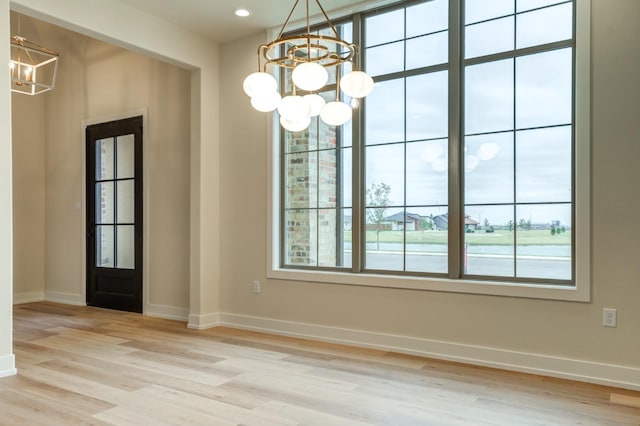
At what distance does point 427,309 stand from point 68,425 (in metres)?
2.63

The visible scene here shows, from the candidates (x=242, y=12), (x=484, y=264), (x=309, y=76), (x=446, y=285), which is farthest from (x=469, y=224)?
(x=242, y=12)

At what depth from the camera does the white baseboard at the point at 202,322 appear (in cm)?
Result: 498

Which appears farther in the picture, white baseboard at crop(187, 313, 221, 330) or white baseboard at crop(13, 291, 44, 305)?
white baseboard at crop(13, 291, 44, 305)

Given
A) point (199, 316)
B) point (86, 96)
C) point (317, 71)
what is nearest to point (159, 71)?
point (86, 96)

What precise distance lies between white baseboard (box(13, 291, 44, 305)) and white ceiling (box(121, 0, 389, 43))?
172 inches

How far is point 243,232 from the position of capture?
199 inches

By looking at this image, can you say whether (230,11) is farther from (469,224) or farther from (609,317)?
(609,317)

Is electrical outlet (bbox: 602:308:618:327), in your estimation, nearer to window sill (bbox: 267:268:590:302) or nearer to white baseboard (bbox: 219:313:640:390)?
window sill (bbox: 267:268:590:302)

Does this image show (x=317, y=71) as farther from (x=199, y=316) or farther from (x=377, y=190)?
(x=199, y=316)

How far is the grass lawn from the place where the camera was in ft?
11.6

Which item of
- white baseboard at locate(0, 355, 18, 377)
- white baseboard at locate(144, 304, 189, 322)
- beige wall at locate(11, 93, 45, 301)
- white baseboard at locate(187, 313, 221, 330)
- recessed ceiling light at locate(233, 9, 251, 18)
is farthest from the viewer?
beige wall at locate(11, 93, 45, 301)

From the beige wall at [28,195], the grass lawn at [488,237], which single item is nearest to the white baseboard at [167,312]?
the beige wall at [28,195]

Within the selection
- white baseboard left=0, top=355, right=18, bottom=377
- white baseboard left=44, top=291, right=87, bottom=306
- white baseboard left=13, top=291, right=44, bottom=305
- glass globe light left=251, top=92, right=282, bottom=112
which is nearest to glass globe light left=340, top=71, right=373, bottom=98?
glass globe light left=251, top=92, right=282, bottom=112

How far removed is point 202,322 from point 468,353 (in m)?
2.66
